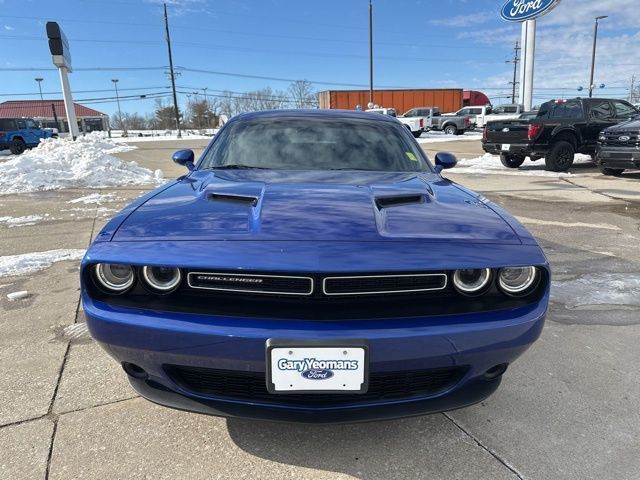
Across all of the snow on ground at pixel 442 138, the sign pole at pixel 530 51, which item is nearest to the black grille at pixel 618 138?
the sign pole at pixel 530 51

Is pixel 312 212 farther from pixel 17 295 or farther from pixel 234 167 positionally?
pixel 17 295

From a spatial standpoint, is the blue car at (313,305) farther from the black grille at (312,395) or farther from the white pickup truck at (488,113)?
the white pickup truck at (488,113)

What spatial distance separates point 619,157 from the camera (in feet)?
32.3

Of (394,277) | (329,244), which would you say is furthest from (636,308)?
(329,244)

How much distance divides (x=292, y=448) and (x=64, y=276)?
3140mm

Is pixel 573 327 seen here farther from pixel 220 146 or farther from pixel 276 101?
pixel 276 101

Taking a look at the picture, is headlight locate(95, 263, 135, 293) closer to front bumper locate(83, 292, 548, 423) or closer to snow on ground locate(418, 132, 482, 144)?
front bumper locate(83, 292, 548, 423)

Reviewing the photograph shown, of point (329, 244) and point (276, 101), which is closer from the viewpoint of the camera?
point (329, 244)

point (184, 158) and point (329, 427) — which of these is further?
point (184, 158)

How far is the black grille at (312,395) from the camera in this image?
1.65 metres

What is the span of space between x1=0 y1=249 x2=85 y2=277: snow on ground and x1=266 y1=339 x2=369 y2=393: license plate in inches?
147

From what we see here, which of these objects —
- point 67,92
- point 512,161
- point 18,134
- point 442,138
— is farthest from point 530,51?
point 18,134

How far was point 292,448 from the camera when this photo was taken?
75.4 inches

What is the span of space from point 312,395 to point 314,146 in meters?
1.77
